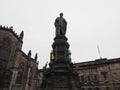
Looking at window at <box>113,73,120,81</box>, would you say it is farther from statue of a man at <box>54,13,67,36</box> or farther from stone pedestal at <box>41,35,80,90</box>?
stone pedestal at <box>41,35,80,90</box>

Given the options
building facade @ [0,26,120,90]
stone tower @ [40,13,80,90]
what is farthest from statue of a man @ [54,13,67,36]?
building facade @ [0,26,120,90]

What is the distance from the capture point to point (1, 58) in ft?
88.6

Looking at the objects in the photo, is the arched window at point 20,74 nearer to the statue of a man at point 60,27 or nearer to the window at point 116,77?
the statue of a man at point 60,27

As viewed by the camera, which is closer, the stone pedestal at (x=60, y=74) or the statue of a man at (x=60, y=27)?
the stone pedestal at (x=60, y=74)

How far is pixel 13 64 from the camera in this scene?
91.0 ft

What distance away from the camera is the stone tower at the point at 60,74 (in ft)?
28.3

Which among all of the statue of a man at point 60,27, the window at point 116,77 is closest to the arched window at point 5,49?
the statue of a man at point 60,27

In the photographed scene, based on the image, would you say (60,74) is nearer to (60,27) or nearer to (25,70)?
(60,27)

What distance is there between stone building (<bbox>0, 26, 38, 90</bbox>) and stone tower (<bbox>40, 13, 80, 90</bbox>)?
19.5 m

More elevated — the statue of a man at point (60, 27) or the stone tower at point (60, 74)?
the statue of a man at point (60, 27)

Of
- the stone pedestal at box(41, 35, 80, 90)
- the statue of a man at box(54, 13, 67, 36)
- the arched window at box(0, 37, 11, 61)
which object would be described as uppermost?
the arched window at box(0, 37, 11, 61)

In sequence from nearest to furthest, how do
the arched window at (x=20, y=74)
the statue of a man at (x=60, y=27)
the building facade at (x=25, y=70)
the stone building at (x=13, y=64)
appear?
the statue of a man at (x=60, y=27) → the stone building at (x=13, y=64) → the building facade at (x=25, y=70) → the arched window at (x=20, y=74)

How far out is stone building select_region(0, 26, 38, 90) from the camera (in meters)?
25.9

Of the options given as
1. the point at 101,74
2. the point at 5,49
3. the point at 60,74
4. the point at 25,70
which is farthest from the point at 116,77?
the point at 5,49
